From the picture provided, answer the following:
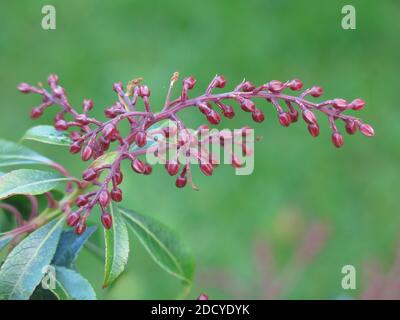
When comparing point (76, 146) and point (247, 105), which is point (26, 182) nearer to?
point (76, 146)

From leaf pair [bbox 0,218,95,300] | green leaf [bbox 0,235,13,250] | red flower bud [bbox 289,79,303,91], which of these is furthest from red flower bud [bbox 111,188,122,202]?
red flower bud [bbox 289,79,303,91]

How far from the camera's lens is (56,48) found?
486cm

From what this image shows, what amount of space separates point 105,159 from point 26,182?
19 cm

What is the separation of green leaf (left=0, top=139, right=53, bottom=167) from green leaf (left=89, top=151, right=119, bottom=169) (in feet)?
1.14

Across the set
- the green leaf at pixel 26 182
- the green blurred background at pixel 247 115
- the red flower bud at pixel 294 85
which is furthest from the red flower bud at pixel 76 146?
the green blurred background at pixel 247 115

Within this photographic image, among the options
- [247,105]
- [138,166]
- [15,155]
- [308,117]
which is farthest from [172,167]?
[15,155]

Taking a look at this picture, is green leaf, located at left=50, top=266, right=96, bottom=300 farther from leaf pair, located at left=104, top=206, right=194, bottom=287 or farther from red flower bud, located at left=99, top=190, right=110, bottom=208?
red flower bud, located at left=99, top=190, right=110, bottom=208

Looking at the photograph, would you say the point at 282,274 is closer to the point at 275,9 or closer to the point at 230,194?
the point at 230,194

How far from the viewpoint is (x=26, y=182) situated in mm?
1475

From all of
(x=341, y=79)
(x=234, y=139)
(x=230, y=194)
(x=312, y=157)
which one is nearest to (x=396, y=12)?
(x=341, y=79)

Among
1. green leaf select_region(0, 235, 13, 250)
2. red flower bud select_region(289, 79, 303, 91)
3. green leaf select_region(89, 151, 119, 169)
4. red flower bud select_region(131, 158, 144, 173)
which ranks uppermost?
red flower bud select_region(289, 79, 303, 91)

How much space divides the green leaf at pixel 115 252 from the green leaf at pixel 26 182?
17 cm

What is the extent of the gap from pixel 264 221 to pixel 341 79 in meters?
1.25

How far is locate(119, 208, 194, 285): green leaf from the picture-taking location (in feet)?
5.57
